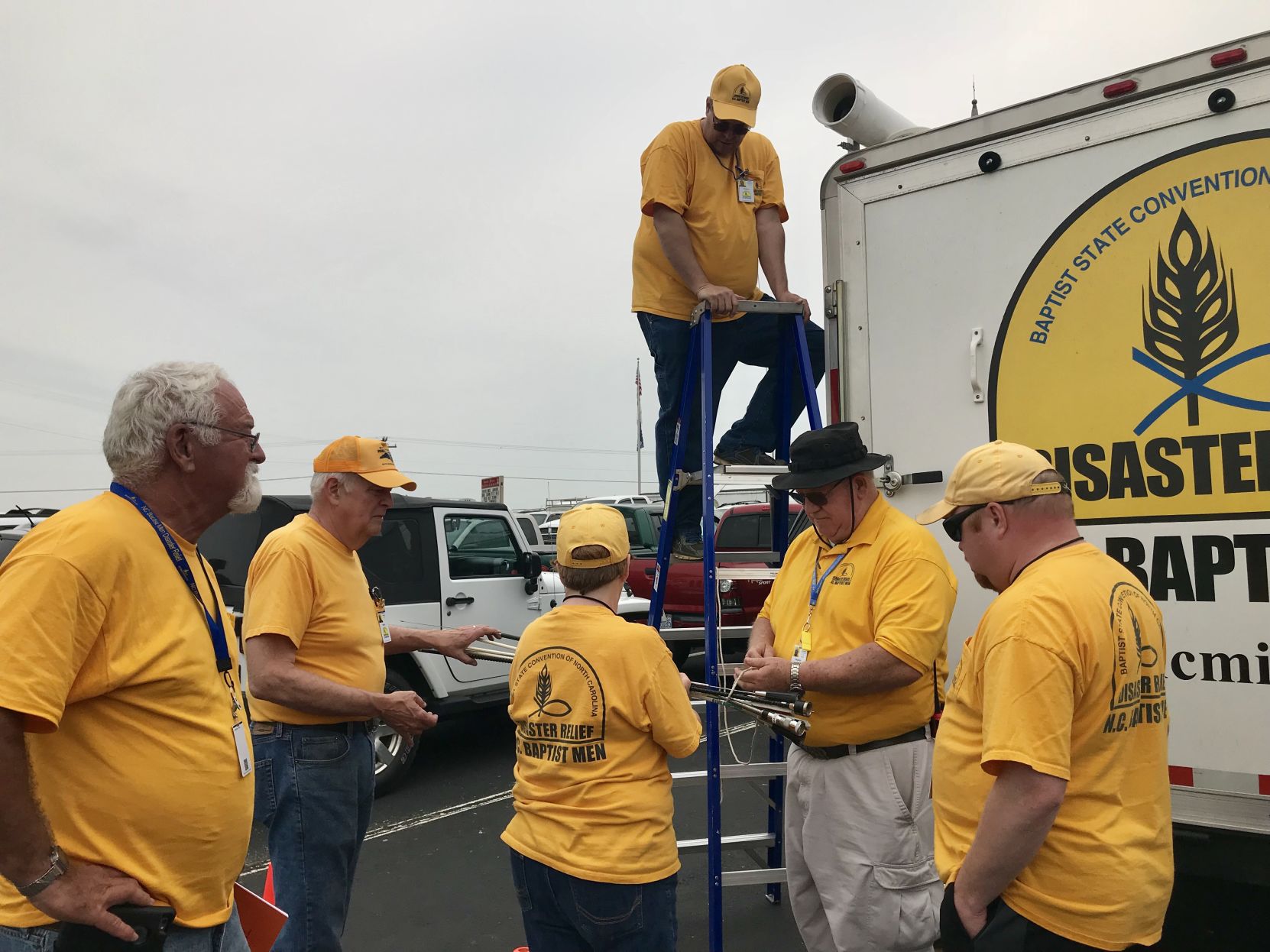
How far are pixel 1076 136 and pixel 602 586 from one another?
2.09 metres

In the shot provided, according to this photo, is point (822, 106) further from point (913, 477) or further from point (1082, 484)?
point (1082, 484)

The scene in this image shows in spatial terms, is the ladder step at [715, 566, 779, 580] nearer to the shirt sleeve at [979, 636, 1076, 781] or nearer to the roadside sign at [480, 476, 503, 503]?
the shirt sleeve at [979, 636, 1076, 781]

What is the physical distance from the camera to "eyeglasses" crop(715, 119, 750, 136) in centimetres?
351

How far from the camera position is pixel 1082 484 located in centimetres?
271

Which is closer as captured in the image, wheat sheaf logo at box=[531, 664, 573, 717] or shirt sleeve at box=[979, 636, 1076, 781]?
shirt sleeve at box=[979, 636, 1076, 781]

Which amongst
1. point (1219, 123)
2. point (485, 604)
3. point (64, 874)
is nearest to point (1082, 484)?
point (1219, 123)

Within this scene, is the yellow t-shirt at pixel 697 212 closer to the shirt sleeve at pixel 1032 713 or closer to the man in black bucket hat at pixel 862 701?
the man in black bucket hat at pixel 862 701

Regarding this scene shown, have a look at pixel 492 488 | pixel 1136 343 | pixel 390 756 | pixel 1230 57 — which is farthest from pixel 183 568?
pixel 492 488

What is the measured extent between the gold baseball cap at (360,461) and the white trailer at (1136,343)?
174cm

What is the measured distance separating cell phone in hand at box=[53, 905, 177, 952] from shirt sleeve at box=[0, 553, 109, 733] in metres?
0.35

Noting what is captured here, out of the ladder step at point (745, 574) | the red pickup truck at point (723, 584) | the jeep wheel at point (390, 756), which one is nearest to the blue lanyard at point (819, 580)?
the ladder step at point (745, 574)

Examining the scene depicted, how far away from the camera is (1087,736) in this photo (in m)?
1.73

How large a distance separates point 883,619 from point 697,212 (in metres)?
1.87

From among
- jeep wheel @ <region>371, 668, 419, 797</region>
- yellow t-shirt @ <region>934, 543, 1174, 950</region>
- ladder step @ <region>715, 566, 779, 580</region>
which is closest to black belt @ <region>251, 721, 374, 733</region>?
ladder step @ <region>715, 566, 779, 580</region>
